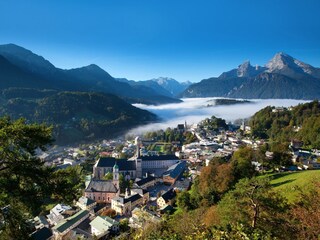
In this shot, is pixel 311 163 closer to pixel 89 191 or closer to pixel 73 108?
pixel 89 191

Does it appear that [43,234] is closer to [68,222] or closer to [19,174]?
[68,222]

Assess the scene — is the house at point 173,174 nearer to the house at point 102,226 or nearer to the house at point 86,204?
the house at point 86,204

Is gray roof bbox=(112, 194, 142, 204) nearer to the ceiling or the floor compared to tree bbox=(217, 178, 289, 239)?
nearer to the floor

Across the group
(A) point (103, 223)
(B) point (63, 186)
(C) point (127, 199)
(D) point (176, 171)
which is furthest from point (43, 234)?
(D) point (176, 171)

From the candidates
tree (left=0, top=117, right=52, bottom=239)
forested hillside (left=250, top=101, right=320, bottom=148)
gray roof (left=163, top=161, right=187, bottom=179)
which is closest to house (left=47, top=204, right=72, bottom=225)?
gray roof (left=163, top=161, right=187, bottom=179)

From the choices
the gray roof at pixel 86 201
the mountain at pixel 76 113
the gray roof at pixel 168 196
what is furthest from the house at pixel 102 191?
the mountain at pixel 76 113

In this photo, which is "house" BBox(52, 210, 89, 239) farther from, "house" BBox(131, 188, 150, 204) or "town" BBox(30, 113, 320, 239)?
"house" BBox(131, 188, 150, 204)

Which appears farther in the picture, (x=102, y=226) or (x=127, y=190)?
(x=127, y=190)
